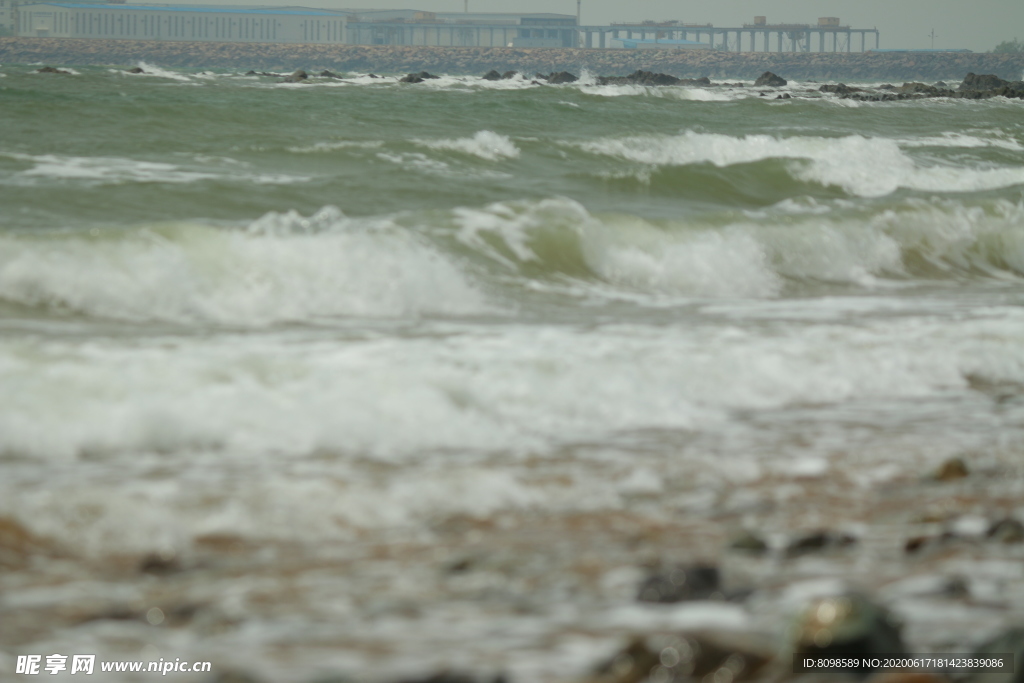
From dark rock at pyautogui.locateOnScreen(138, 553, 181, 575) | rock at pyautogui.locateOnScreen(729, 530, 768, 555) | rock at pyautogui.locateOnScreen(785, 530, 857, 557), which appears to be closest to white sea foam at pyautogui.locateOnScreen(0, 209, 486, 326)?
dark rock at pyautogui.locateOnScreen(138, 553, 181, 575)

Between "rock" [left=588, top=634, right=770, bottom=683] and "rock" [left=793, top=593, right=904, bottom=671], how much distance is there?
111mm

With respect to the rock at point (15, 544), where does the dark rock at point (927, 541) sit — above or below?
above

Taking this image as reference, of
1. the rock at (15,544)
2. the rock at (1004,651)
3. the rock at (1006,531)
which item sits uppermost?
the rock at (1004,651)

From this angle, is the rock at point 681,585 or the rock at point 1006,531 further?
the rock at point 1006,531

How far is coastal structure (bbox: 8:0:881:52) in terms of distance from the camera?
132 meters

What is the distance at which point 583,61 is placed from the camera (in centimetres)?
13875

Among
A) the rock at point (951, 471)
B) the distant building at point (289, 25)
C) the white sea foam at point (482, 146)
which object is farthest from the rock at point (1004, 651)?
the distant building at point (289, 25)

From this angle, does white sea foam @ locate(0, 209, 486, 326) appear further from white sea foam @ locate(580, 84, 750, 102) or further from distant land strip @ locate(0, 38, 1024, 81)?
distant land strip @ locate(0, 38, 1024, 81)

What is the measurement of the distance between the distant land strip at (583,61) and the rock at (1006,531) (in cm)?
12297

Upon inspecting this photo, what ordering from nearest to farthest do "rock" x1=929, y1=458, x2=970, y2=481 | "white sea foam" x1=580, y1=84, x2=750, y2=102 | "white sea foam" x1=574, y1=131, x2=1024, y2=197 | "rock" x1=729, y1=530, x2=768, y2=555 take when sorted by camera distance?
"rock" x1=729, y1=530, x2=768, y2=555
"rock" x1=929, y1=458, x2=970, y2=481
"white sea foam" x1=574, y1=131, x2=1024, y2=197
"white sea foam" x1=580, y1=84, x2=750, y2=102

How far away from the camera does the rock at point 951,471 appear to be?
439 centimetres

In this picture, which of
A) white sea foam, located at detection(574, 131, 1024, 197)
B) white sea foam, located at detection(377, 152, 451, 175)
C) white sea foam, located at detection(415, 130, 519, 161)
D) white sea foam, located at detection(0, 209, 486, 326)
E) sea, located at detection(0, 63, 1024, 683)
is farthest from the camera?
white sea foam, located at detection(574, 131, 1024, 197)

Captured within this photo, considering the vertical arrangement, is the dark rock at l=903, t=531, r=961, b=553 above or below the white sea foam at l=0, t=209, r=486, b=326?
below

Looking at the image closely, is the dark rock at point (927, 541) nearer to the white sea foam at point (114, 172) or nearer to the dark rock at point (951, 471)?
the dark rock at point (951, 471)
